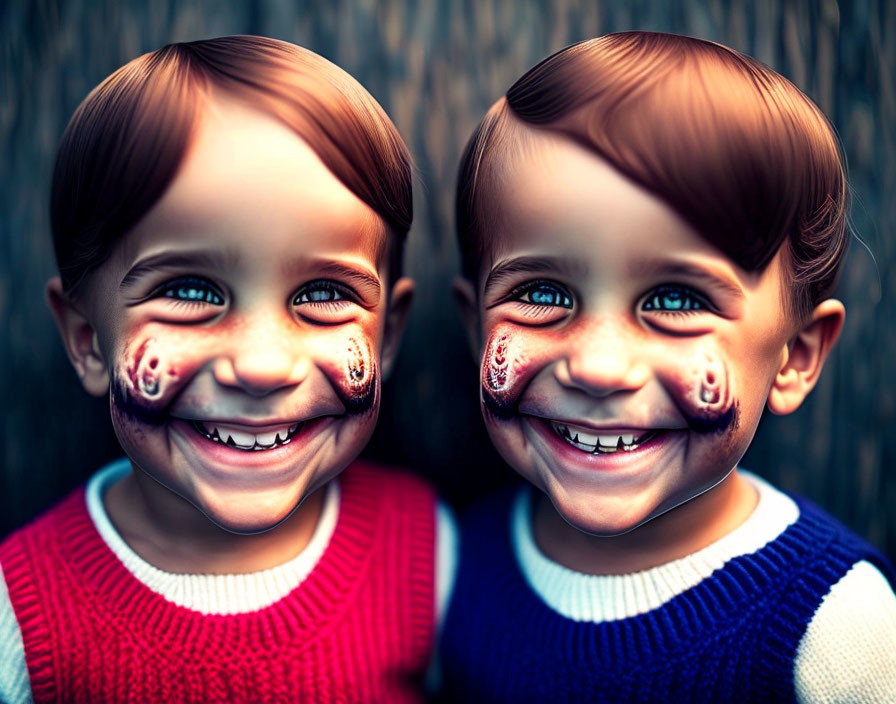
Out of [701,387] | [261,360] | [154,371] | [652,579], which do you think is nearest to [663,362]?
[701,387]

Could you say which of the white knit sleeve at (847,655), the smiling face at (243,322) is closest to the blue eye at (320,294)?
the smiling face at (243,322)

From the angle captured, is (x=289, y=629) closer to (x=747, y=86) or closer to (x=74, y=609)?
(x=74, y=609)

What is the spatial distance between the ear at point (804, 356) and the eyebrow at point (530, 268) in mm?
283

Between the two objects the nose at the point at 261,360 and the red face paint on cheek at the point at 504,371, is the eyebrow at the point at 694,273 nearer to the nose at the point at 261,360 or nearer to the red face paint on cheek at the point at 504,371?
the red face paint on cheek at the point at 504,371

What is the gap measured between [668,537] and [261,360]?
0.50m

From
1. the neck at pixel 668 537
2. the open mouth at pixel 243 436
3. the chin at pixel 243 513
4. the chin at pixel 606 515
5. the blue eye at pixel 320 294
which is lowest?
the neck at pixel 668 537

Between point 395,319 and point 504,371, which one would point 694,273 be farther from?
point 395,319

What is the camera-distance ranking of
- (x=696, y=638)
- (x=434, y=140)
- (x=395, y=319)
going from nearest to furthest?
(x=696, y=638), (x=395, y=319), (x=434, y=140)

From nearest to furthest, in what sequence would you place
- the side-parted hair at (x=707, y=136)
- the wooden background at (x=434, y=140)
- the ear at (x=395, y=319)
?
1. the side-parted hair at (x=707, y=136)
2. the ear at (x=395, y=319)
3. the wooden background at (x=434, y=140)

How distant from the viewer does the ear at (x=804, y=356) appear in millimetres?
906

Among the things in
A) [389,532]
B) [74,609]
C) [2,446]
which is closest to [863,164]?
[389,532]

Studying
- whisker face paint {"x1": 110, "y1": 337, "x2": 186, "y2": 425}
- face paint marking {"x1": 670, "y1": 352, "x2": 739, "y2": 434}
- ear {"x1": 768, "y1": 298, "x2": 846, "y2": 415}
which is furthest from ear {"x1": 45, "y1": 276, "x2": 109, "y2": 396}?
ear {"x1": 768, "y1": 298, "x2": 846, "y2": 415}

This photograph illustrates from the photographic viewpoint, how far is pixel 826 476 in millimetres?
1187

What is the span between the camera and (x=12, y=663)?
3.03 ft
